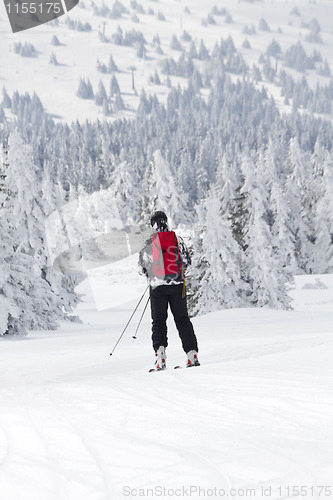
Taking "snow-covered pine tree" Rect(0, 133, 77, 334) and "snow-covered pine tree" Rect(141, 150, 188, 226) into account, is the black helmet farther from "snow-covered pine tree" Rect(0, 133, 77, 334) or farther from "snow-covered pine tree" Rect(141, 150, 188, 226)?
"snow-covered pine tree" Rect(141, 150, 188, 226)

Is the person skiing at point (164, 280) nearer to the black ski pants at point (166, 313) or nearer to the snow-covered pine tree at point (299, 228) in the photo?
the black ski pants at point (166, 313)

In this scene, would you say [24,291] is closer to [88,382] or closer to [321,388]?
[88,382]

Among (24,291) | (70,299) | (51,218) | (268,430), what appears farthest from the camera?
(70,299)

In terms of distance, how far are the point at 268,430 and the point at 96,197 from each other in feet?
84.6

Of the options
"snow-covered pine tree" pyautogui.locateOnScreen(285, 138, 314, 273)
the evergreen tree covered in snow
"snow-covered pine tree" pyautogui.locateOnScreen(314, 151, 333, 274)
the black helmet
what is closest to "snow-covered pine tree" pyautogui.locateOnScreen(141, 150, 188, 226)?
"snow-covered pine tree" pyautogui.locateOnScreen(285, 138, 314, 273)

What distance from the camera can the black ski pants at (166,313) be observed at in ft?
21.3

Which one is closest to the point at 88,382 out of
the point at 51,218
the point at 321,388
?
the point at 321,388

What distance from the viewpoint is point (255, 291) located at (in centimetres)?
2602

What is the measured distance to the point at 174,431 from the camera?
11.0 ft

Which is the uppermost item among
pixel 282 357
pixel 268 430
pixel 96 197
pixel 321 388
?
pixel 268 430

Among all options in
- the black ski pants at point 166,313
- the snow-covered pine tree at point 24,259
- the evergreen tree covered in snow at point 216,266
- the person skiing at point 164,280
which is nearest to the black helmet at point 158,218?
the person skiing at point 164,280

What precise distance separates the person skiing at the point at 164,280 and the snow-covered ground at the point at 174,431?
0.49 meters

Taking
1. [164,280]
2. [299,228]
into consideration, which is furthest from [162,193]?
[164,280]

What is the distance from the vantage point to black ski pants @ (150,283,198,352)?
21.3ft
